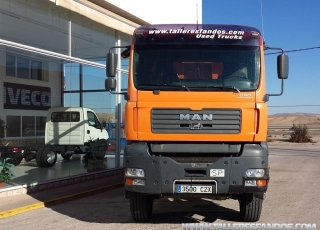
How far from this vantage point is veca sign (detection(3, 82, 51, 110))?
460 inches

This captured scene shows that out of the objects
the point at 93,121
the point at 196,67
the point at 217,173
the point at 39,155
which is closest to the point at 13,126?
the point at 39,155

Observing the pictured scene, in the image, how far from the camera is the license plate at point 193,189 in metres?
6.46

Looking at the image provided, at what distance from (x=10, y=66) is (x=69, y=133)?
341 cm

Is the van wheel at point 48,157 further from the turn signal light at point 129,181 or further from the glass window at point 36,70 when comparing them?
the turn signal light at point 129,181

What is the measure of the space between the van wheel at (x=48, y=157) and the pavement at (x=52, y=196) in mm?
1428

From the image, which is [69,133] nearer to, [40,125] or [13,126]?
[40,125]

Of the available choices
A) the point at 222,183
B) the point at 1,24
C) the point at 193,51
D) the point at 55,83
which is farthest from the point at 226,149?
the point at 55,83

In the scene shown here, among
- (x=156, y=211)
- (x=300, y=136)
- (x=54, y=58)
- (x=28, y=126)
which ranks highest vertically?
(x=54, y=58)

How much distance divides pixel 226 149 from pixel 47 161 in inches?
300

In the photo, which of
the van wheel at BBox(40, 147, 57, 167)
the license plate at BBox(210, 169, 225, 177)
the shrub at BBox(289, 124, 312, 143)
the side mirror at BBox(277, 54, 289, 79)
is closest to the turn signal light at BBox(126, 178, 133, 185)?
the license plate at BBox(210, 169, 225, 177)

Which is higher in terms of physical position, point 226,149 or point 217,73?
point 217,73

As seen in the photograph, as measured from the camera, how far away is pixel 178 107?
659cm

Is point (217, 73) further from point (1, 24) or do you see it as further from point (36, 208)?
point (1, 24)

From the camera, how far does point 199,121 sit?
21.6 feet
